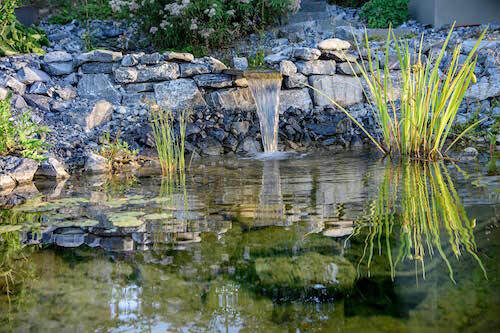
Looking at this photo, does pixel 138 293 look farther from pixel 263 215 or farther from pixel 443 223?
pixel 443 223

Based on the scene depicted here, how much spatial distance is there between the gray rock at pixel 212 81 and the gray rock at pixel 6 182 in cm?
288

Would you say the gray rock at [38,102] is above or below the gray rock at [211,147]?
above

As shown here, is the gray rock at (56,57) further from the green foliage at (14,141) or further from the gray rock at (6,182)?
the gray rock at (6,182)

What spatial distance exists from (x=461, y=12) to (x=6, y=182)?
7603 mm

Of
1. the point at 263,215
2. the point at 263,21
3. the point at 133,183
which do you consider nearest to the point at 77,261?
the point at 263,215

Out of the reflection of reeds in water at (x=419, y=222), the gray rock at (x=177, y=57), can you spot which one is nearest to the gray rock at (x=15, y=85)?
the gray rock at (x=177, y=57)

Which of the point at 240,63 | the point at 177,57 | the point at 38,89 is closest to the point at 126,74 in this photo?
the point at 177,57

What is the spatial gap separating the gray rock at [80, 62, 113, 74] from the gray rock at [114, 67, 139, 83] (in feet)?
0.47

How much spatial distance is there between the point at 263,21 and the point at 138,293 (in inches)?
280

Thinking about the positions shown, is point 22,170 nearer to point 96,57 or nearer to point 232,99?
point 96,57

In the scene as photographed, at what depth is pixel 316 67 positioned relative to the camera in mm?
7137

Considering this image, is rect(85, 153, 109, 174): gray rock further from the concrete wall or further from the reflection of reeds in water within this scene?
the concrete wall

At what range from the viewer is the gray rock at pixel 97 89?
6793 millimetres

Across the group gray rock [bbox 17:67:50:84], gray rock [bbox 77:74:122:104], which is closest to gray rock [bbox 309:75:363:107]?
gray rock [bbox 77:74:122:104]
